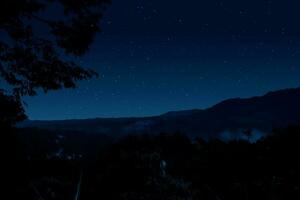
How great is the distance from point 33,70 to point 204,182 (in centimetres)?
1917

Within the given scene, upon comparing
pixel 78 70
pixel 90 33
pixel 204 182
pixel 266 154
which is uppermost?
pixel 90 33

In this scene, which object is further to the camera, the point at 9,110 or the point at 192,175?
the point at 192,175

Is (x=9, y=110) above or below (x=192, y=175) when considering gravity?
above

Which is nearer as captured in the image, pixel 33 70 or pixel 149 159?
pixel 33 70

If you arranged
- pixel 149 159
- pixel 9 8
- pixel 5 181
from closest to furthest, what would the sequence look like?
pixel 9 8
pixel 5 181
pixel 149 159

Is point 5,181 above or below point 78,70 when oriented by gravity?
below

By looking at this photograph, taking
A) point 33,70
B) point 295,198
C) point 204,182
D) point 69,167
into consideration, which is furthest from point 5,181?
point 204,182

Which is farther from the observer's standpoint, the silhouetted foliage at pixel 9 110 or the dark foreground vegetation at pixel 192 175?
the dark foreground vegetation at pixel 192 175

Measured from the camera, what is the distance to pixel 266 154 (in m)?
26.0

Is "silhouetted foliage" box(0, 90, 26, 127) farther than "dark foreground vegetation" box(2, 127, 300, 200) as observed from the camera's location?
No

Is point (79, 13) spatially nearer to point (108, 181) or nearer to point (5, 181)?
point (5, 181)

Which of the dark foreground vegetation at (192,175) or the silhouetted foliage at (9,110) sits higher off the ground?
the silhouetted foliage at (9,110)

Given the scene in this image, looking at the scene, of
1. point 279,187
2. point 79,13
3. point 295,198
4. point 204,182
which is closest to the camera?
point 79,13

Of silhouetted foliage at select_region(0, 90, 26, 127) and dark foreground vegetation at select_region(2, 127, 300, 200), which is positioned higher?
silhouetted foliage at select_region(0, 90, 26, 127)
